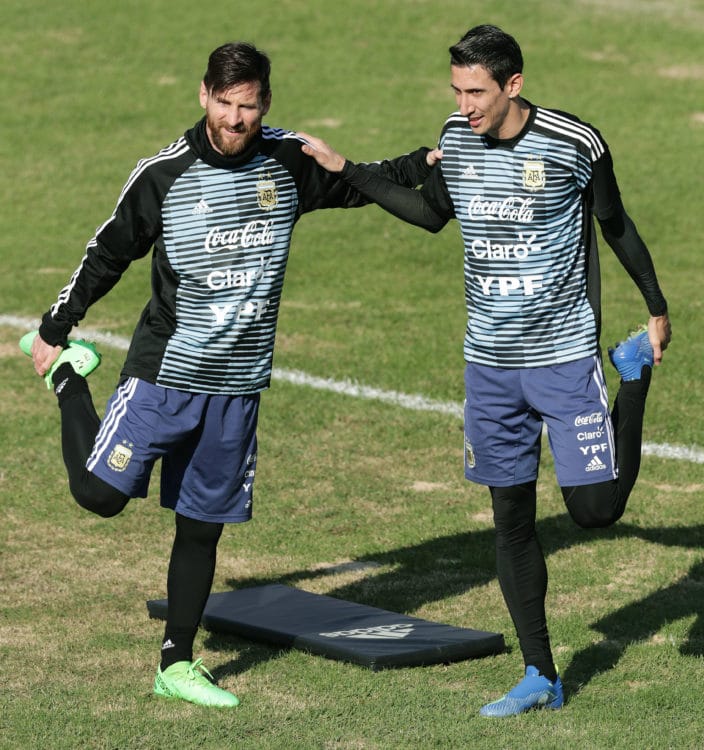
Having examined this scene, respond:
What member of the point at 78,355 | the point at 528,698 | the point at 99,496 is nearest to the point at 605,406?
the point at 528,698

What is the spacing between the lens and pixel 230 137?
5.80 m

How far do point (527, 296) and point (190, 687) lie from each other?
80.3 inches

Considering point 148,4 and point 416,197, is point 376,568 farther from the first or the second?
point 148,4

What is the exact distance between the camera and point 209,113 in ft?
19.1

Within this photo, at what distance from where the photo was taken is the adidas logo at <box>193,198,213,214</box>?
5.88m

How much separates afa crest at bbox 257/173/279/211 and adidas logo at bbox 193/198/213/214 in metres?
0.21

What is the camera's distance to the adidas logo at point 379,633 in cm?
670

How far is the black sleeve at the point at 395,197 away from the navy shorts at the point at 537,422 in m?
0.62

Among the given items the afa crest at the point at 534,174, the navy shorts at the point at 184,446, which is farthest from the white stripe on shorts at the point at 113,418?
the afa crest at the point at 534,174

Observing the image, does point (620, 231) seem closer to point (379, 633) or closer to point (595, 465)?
point (595, 465)

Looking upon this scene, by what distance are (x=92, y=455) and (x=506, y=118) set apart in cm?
214

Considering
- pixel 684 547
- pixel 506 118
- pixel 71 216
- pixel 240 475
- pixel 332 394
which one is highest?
pixel 506 118

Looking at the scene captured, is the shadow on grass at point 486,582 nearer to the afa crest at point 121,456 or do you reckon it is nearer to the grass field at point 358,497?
the grass field at point 358,497

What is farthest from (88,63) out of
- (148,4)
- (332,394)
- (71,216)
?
(332,394)
